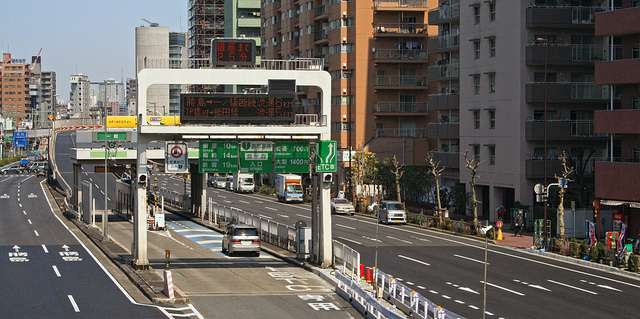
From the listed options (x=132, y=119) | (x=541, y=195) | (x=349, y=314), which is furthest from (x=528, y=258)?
(x=132, y=119)

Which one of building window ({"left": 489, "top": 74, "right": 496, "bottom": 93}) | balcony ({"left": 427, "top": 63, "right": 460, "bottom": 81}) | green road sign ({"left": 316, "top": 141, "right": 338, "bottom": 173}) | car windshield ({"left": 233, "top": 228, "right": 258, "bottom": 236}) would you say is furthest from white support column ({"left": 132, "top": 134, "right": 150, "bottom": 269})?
balcony ({"left": 427, "top": 63, "right": 460, "bottom": 81})

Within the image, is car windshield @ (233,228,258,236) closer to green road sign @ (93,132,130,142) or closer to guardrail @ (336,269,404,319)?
guardrail @ (336,269,404,319)

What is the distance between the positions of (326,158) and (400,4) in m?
56.0

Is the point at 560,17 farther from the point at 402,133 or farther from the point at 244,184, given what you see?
the point at 244,184

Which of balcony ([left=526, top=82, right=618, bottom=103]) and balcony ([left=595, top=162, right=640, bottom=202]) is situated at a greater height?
balcony ([left=526, top=82, right=618, bottom=103])

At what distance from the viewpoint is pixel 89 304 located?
936 inches

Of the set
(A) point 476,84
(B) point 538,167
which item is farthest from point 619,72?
(A) point 476,84

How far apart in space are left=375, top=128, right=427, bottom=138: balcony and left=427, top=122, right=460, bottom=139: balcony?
47.8ft

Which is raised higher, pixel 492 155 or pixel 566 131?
pixel 566 131

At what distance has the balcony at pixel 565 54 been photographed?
53.5 m

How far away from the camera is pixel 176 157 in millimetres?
31625

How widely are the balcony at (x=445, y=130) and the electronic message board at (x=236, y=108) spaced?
3611 centimetres

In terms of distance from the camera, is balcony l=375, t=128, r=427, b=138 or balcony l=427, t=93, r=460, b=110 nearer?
balcony l=427, t=93, r=460, b=110

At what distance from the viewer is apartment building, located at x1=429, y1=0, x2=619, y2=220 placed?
176ft
